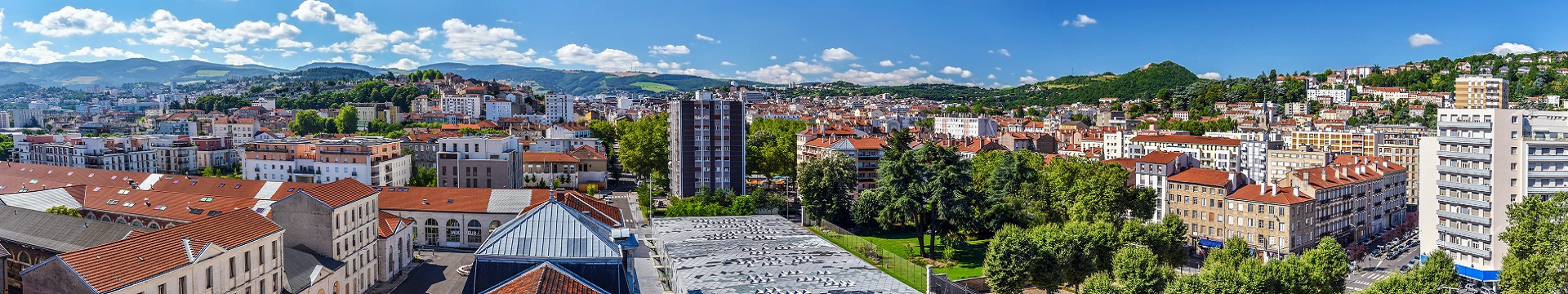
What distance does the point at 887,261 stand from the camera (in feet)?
109

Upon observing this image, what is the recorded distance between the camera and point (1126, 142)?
7775cm

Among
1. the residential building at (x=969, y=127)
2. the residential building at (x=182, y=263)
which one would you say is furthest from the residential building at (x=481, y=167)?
the residential building at (x=969, y=127)

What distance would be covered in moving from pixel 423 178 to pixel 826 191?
2782 cm

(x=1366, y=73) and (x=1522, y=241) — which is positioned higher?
(x=1366, y=73)

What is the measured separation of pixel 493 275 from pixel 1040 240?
694 inches

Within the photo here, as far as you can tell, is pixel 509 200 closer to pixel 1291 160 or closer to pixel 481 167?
pixel 481 167

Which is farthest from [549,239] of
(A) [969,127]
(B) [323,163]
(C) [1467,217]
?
(A) [969,127]

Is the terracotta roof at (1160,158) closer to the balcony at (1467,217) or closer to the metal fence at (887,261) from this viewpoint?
the balcony at (1467,217)

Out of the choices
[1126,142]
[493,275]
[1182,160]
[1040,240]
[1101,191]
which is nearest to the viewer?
[493,275]

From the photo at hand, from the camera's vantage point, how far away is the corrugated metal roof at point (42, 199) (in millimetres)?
34156

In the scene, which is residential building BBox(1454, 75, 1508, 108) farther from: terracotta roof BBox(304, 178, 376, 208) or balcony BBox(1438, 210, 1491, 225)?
terracotta roof BBox(304, 178, 376, 208)

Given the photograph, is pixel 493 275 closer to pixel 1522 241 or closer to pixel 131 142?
pixel 1522 241

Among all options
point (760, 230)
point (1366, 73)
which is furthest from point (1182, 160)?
point (1366, 73)

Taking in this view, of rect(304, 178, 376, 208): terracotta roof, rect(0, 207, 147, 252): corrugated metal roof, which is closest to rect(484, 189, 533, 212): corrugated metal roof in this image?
rect(304, 178, 376, 208): terracotta roof
